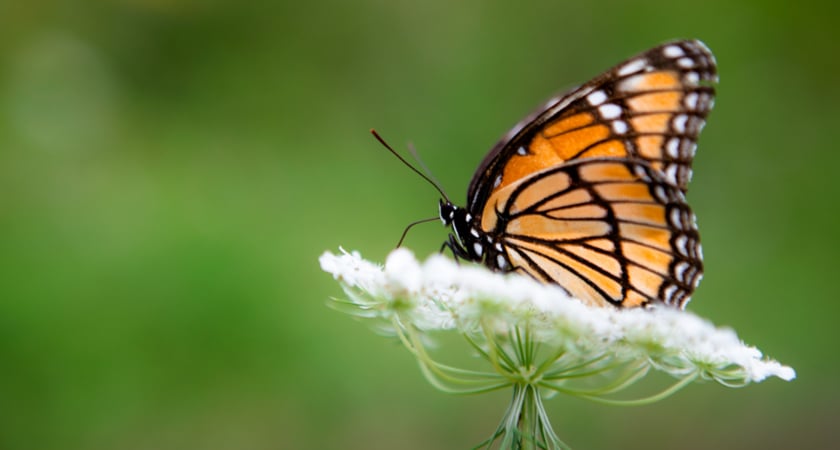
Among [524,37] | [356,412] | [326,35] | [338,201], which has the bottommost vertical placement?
[356,412]

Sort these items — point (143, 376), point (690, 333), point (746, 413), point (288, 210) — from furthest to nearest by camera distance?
point (288, 210), point (746, 413), point (143, 376), point (690, 333)

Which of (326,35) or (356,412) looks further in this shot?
(326,35)

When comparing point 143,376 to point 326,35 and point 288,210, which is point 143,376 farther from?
point 326,35

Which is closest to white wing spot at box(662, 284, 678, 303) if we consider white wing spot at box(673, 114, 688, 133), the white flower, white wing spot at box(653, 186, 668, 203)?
white wing spot at box(653, 186, 668, 203)

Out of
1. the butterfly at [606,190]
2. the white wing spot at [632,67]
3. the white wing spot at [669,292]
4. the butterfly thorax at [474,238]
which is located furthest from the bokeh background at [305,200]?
the white wing spot at [632,67]

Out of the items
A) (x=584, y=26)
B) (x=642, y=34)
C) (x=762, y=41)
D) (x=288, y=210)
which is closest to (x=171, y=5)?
(x=288, y=210)

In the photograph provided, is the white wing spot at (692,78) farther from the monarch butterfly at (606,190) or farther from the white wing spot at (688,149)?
the white wing spot at (688,149)

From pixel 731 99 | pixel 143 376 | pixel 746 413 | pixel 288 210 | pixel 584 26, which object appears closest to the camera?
pixel 143 376

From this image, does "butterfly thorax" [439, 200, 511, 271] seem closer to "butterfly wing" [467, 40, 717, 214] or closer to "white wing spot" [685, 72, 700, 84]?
"butterfly wing" [467, 40, 717, 214]
